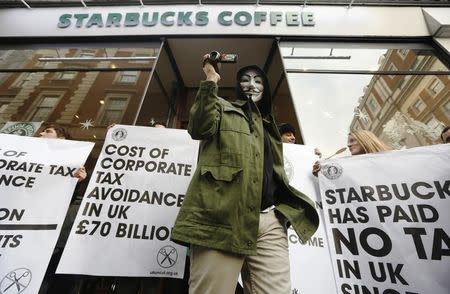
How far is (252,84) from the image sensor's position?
2299mm

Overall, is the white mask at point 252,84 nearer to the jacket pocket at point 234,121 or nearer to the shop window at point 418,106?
the jacket pocket at point 234,121

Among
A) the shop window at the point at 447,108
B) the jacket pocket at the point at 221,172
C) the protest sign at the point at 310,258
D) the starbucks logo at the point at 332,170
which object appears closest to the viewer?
the jacket pocket at the point at 221,172

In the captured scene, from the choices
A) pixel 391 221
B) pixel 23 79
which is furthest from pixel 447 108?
pixel 23 79

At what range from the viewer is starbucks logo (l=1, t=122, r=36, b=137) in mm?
4023

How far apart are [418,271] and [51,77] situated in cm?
595

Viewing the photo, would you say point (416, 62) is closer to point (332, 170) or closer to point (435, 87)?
point (435, 87)

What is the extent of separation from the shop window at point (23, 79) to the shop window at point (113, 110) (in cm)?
169

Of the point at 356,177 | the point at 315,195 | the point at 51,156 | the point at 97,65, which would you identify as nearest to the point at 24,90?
the point at 97,65

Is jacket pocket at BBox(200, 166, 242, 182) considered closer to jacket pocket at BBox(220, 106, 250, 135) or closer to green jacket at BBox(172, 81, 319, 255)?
green jacket at BBox(172, 81, 319, 255)

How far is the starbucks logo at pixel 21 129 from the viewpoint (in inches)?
158

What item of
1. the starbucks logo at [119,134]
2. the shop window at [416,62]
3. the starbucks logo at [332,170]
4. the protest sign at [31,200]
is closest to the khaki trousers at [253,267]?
the starbucks logo at [332,170]

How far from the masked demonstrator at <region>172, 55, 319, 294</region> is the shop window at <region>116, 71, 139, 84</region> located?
326cm

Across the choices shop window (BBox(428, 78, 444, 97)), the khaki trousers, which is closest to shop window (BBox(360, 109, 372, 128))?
shop window (BBox(428, 78, 444, 97))

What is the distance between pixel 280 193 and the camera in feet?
6.40
